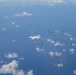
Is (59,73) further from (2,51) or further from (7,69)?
(2,51)

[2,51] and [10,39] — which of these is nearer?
[2,51]

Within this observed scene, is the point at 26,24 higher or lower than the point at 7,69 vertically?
higher

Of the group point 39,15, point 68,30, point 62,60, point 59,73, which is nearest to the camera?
point 59,73

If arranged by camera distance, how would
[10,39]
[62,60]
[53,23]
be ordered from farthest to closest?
[53,23], [10,39], [62,60]

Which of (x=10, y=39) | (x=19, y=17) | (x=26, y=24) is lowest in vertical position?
(x=10, y=39)

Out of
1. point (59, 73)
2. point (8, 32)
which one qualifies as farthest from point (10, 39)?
point (59, 73)

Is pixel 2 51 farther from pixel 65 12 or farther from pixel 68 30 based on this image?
pixel 65 12
